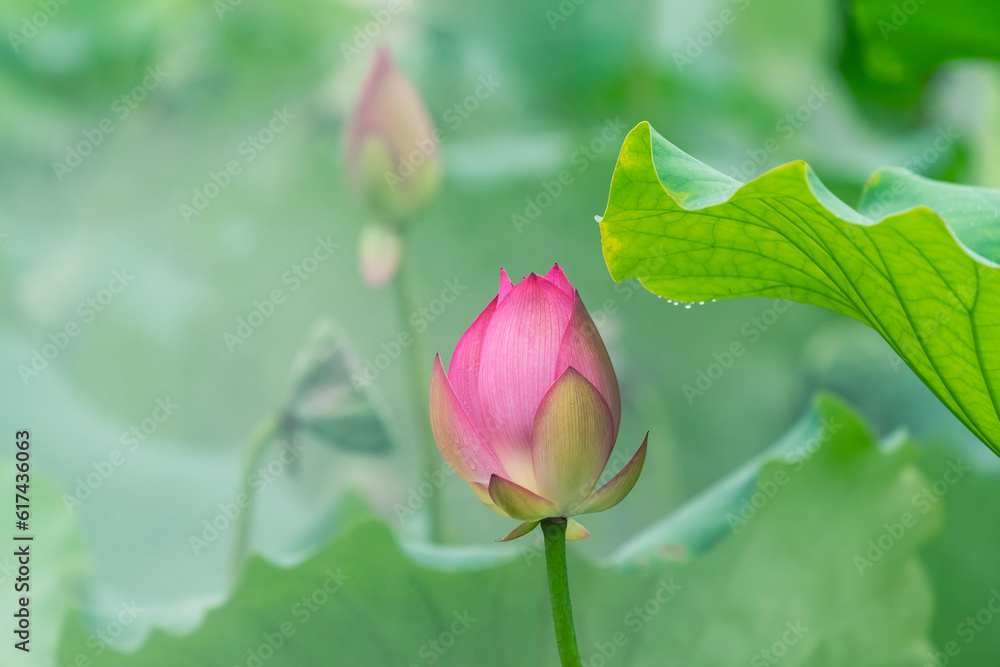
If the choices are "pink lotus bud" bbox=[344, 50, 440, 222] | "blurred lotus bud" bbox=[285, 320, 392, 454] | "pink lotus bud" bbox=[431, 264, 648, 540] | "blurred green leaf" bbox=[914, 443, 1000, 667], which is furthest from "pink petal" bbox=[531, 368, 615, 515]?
"blurred green leaf" bbox=[914, 443, 1000, 667]

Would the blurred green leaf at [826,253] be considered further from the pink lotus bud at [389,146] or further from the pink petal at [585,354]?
the pink lotus bud at [389,146]

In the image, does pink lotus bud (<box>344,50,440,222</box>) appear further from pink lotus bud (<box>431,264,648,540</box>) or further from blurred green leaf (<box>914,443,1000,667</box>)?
blurred green leaf (<box>914,443,1000,667</box>)

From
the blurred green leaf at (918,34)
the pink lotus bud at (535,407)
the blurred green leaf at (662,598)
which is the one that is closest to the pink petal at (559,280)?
the pink lotus bud at (535,407)

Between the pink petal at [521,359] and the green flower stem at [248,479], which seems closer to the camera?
the pink petal at [521,359]

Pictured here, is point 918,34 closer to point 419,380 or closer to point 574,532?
point 419,380

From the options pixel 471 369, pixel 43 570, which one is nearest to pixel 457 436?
pixel 471 369

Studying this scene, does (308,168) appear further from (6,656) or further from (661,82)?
(6,656)
